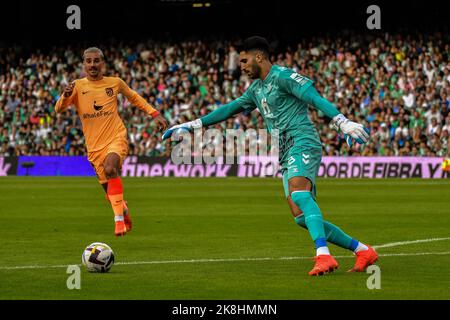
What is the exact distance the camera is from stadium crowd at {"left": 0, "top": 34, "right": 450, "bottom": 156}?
117 feet

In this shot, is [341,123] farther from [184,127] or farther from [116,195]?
[116,195]

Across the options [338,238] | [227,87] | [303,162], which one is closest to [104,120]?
[303,162]

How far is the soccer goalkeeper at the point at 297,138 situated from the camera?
9969 millimetres

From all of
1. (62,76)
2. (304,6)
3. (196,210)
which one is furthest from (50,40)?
(196,210)

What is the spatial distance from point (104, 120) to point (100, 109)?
186mm

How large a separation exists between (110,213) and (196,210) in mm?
1822

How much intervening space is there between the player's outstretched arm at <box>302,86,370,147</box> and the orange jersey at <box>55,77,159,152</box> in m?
5.59

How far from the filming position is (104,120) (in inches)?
606

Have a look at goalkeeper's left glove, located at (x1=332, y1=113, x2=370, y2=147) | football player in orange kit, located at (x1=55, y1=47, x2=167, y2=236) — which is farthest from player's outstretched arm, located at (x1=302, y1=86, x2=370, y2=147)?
football player in orange kit, located at (x1=55, y1=47, x2=167, y2=236)

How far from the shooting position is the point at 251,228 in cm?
1630

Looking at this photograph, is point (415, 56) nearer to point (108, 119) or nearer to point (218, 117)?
point (108, 119)

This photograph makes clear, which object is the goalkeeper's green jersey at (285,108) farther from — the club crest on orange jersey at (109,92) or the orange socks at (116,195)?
the club crest on orange jersey at (109,92)

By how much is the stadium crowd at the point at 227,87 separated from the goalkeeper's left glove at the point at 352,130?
25.2 meters

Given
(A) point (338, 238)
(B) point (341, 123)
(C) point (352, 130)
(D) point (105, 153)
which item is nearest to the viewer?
(C) point (352, 130)
